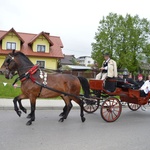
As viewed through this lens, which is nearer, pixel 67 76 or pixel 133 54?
pixel 67 76

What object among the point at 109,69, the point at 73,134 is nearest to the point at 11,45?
the point at 109,69

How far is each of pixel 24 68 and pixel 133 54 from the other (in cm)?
3328

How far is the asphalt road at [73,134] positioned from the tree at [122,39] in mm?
31077

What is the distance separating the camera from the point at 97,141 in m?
5.14

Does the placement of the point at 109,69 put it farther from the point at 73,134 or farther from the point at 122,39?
the point at 122,39

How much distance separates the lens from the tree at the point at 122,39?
38.2 meters

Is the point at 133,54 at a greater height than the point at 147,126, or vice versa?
the point at 133,54

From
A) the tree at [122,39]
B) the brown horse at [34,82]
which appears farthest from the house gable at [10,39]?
the brown horse at [34,82]

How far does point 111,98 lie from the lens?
7305 millimetres

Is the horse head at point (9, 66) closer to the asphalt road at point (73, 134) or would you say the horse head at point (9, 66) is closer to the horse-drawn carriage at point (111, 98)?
the asphalt road at point (73, 134)

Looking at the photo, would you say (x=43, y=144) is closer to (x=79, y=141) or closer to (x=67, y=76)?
(x=79, y=141)

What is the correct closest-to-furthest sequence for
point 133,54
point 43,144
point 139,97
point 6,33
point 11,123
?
point 43,144, point 11,123, point 139,97, point 6,33, point 133,54

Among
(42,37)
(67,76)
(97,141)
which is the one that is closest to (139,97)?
(67,76)

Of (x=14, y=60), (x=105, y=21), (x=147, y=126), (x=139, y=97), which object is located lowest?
(x=147, y=126)
